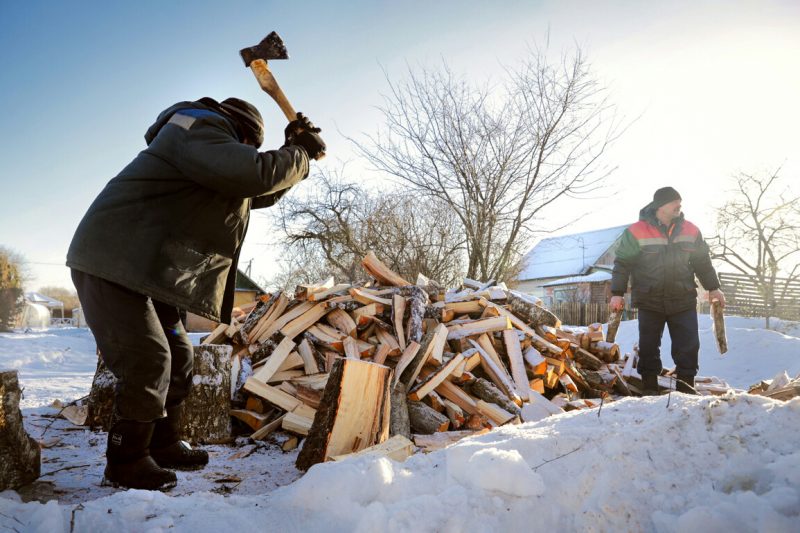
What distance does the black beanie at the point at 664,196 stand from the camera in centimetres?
418

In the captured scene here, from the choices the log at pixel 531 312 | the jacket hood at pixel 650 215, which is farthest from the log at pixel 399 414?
the jacket hood at pixel 650 215

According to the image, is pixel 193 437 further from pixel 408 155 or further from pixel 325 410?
pixel 408 155

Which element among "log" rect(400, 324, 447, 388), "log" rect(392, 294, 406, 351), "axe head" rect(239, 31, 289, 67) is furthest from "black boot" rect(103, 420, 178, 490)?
"log" rect(392, 294, 406, 351)

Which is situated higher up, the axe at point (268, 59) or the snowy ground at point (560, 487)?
the axe at point (268, 59)

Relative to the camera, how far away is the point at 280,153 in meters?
2.12

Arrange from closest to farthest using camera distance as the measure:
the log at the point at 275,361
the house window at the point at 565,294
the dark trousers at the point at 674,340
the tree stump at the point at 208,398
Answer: the tree stump at the point at 208,398
the log at the point at 275,361
the dark trousers at the point at 674,340
the house window at the point at 565,294

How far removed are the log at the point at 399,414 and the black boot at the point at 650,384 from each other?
2566mm

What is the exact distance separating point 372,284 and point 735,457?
4.32 meters

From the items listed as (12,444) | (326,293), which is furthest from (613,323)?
(12,444)

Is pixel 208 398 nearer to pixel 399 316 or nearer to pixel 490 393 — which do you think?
pixel 399 316

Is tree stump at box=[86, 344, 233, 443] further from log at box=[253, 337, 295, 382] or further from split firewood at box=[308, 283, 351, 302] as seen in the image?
split firewood at box=[308, 283, 351, 302]

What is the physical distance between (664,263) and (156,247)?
4136mm

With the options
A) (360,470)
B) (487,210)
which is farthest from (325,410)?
(487,210)

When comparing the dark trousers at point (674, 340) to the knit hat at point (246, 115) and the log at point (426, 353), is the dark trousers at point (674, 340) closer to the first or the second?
the log at point (426, 353)
